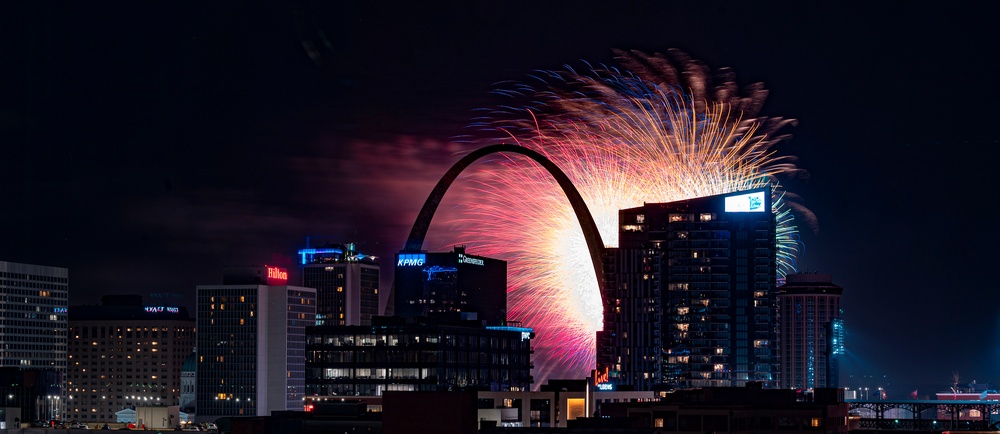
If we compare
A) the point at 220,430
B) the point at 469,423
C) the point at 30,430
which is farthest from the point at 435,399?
the point at 30,430

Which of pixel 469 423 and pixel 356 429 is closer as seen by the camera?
pixel 469 423

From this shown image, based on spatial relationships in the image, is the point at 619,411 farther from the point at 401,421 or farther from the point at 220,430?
the point at 401,421

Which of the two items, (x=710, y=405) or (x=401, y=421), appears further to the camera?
(x=710, y=405)

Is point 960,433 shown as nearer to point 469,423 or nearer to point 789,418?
point 789,418

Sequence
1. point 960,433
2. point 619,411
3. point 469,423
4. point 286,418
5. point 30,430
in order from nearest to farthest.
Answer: point 469,423, point 286,418, point 960,433, point 619,411, point 30,430

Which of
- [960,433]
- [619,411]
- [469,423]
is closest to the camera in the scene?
[469,423]

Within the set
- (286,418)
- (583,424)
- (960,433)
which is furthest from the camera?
(960,433)

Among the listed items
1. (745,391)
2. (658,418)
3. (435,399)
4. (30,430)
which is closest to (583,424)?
(658,418)

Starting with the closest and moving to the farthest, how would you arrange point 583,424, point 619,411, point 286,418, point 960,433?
point 583,424 < point 286,418 < point 960,433 < point 619,411
